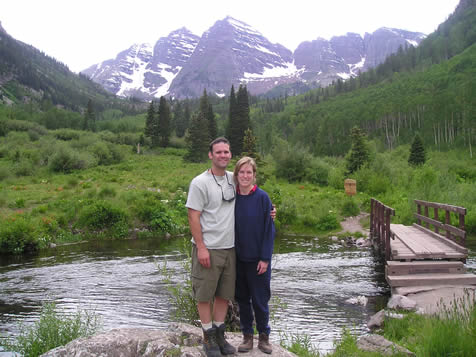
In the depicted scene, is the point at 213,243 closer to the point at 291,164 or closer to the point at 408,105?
the point at 291,164

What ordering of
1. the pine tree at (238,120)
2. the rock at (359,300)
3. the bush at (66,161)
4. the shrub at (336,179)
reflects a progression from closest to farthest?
the rock at (359,300) → the shrub at (336,179) → the bush at (66,161) → the pine tree at (238,120)

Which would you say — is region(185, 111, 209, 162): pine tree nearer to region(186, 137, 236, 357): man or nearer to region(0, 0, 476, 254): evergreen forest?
region(0, 0, 476, 254): evergreen forest

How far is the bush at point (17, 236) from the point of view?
16.0 m

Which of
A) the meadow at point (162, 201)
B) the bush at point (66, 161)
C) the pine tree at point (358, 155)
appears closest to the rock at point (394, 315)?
the meadow at point (162, 201)

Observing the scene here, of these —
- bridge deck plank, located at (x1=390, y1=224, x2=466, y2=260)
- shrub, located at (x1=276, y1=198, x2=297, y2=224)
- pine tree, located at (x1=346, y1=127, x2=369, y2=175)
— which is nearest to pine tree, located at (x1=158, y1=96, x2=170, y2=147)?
pine tree, located at (x1=346, y1=127, x2=369, y2=175)

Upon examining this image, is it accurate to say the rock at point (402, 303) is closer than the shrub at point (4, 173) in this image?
Yes

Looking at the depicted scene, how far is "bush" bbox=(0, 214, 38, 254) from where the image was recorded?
16.0 metres

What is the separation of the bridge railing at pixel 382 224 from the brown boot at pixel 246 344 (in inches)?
344

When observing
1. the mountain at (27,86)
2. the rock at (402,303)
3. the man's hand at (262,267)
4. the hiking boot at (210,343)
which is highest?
the mountain at (27,86)

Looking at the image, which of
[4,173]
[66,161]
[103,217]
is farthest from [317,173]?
[4,173]

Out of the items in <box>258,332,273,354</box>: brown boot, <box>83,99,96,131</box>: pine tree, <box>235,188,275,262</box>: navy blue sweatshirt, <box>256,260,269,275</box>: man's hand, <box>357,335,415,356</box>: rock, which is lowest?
<box>357,335,415,356</box>: rock

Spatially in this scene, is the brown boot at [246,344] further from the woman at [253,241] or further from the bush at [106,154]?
the bush at [106,154]

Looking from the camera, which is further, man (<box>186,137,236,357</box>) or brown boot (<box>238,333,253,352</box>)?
brown boot (<box>238,333,253,352</box>)

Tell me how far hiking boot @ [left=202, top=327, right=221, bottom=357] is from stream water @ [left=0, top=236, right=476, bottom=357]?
262cm
